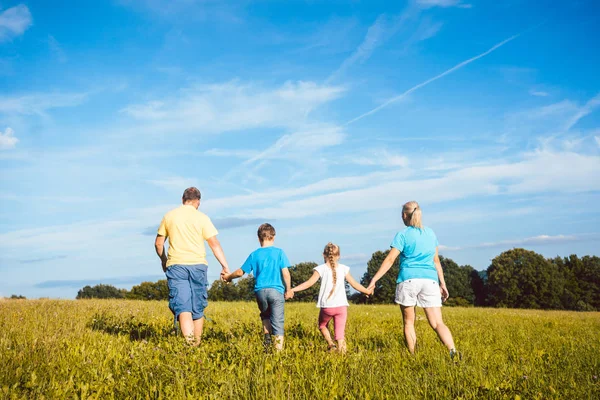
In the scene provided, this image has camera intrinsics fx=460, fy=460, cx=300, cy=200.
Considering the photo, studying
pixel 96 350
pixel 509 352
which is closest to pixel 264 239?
pixel 96 350

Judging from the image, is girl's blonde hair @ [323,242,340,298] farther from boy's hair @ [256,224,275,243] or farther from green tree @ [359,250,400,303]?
green tree @ [359,250,400,303]

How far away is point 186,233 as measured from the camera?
7.46 metres

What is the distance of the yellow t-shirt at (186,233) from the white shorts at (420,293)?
3.23 m

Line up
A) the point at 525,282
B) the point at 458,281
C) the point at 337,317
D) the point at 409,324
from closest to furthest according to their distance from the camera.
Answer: the point at 409,324
the point at 337,317
the point at 525,282
the point at 458,281

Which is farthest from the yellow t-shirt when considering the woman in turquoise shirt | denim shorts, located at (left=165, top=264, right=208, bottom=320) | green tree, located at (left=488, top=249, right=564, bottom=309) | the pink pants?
green tree, located at (left=488, top=249, right=564, bottom=309)

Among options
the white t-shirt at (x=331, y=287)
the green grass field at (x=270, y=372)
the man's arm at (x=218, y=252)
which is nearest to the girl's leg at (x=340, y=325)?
the white t-shirt at (x=331, y=287)

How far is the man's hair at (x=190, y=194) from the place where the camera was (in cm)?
776

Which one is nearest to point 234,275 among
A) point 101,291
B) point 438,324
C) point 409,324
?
point 409,324

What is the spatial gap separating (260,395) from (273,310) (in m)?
2.86

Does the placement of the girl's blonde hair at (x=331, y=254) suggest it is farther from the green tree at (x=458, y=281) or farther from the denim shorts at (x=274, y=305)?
the green tree at (x=458, y=281)

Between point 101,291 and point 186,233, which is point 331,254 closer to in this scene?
point 186,233

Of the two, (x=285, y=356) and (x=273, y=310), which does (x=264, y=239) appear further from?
(x=285, y=356)

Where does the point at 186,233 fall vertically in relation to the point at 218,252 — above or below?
above

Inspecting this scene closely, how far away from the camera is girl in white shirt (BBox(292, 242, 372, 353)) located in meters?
7.34
